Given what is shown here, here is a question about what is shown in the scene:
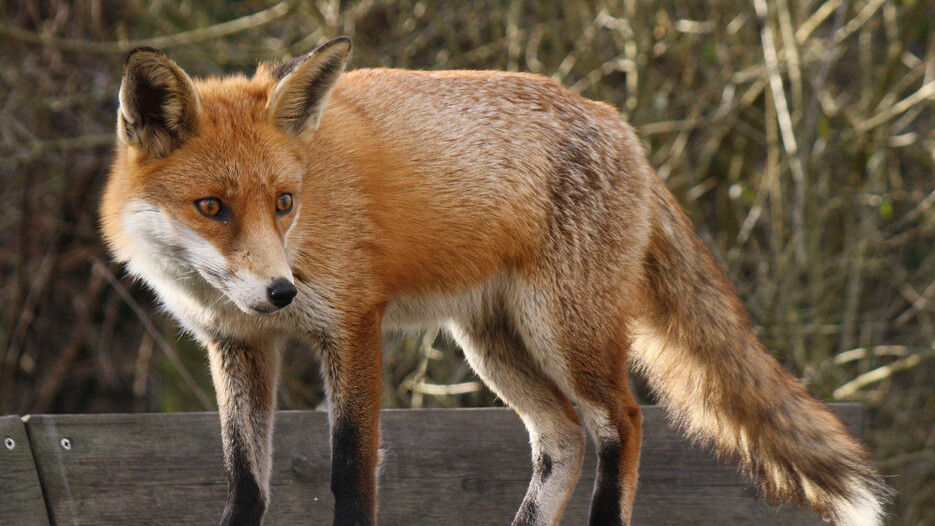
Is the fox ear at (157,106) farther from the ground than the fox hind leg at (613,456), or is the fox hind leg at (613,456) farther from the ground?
the fox ear at (157,106)

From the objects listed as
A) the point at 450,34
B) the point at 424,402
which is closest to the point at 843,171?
the point at 450,34

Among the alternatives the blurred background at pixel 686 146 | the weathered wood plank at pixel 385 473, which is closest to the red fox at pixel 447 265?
the weathered wood plank at pixel 385 473

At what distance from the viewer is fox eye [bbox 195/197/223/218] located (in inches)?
94.6

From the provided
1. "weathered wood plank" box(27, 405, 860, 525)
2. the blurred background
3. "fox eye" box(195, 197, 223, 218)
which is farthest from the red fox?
the blurred background

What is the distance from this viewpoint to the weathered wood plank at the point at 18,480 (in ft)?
9.02

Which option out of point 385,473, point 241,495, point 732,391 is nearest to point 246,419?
point 241,495

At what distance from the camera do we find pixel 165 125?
8.20 ft

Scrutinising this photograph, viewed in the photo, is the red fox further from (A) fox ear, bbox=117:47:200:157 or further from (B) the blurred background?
(B) the blurred background

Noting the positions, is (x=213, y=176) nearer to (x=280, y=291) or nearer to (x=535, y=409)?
(x=280, y=291)

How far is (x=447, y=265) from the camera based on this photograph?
302cm

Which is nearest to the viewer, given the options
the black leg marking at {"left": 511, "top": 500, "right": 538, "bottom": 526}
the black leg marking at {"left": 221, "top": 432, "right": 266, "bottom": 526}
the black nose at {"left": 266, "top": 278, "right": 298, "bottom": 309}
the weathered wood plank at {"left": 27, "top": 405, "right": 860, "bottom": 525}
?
the black nose at {"left": 266, "top": 278, "right": 298, "bottom": 309}

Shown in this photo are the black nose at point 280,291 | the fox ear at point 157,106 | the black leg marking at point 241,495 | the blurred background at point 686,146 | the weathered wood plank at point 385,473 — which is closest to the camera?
the black nose at point 280,291

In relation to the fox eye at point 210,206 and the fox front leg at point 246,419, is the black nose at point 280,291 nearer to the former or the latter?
the fox eye at point 210,206

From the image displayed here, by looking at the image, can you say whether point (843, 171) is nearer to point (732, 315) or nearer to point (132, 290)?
point (732, 315)
